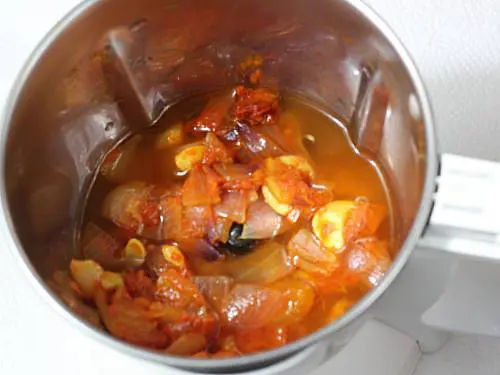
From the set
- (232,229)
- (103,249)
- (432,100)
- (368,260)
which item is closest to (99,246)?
(103,249)

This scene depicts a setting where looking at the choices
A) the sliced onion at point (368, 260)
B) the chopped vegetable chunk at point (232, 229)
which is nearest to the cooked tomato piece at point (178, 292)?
the chopped vegetable chunk at point (232, 229)

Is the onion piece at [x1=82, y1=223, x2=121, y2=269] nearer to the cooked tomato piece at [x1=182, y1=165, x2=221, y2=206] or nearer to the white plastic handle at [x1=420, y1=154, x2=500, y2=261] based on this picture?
the cooked tomato piece at [x1=182, y1=165, x2=221, y2=206]

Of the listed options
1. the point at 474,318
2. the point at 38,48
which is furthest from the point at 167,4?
the point at 474,318

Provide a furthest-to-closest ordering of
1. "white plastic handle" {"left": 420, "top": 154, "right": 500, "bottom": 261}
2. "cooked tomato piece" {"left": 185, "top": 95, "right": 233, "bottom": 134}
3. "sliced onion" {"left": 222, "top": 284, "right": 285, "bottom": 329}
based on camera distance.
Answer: "cooked tomato piece" {"left": 185, "top": 95, "right": 233, "bottom": 134}, "sliced onion" {"left": 222, "top": 284, "right": 285, "bottom": 329}, "white plastic handle" {"left": 420, "top": 154, "right": 500, "bottom": 261}

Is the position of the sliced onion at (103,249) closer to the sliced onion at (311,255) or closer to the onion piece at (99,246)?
the onion piece at (99,246)

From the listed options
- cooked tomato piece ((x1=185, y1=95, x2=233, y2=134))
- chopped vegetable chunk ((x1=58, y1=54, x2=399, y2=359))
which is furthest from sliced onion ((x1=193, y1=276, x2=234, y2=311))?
cooked tomato piece ((x1=185, y1=95, x2=233, y2=134))

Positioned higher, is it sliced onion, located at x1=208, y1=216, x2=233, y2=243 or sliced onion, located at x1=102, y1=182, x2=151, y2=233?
sliced onion, located at x1=102, y1=182, x2=151, y2=233
